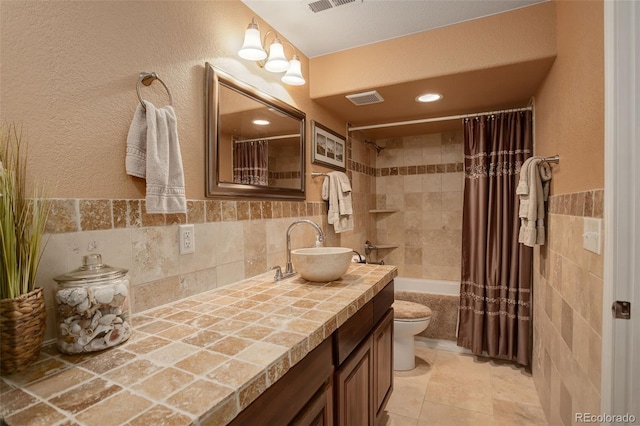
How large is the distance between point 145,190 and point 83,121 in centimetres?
28

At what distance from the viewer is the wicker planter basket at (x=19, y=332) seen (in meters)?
0.67

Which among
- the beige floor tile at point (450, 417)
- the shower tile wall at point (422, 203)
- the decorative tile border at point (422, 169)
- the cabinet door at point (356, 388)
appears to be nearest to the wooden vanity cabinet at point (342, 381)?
the cabinet door at point (356, 388)

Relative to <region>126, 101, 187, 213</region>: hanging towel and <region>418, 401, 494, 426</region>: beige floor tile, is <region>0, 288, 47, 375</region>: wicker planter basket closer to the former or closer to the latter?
<region>126, 101, 187, 213</region>: hanging towel

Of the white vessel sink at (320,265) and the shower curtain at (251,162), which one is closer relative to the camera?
the white vessel sink at (320,265)

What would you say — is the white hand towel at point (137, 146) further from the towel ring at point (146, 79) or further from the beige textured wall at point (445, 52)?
the beige textured wall at point (445, 52)

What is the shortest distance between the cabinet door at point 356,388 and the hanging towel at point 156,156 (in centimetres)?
89

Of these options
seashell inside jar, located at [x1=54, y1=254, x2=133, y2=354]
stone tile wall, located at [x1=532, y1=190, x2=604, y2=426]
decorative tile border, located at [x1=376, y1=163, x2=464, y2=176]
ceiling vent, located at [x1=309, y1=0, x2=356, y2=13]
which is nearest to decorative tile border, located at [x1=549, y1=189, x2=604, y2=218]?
stone tile wall, located at [x1=532, y1=190, x2=604, y2=426]

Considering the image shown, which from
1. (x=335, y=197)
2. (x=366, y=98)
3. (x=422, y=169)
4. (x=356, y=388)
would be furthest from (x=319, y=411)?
(x=422, y=169)

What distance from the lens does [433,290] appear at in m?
3.18

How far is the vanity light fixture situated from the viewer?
1.46 metres

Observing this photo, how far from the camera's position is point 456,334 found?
9.13 ft

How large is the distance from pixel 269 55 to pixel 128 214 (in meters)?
1.14

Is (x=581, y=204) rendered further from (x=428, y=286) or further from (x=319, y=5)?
(x=428, y=286)

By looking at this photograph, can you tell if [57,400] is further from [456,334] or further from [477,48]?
[456,334]
